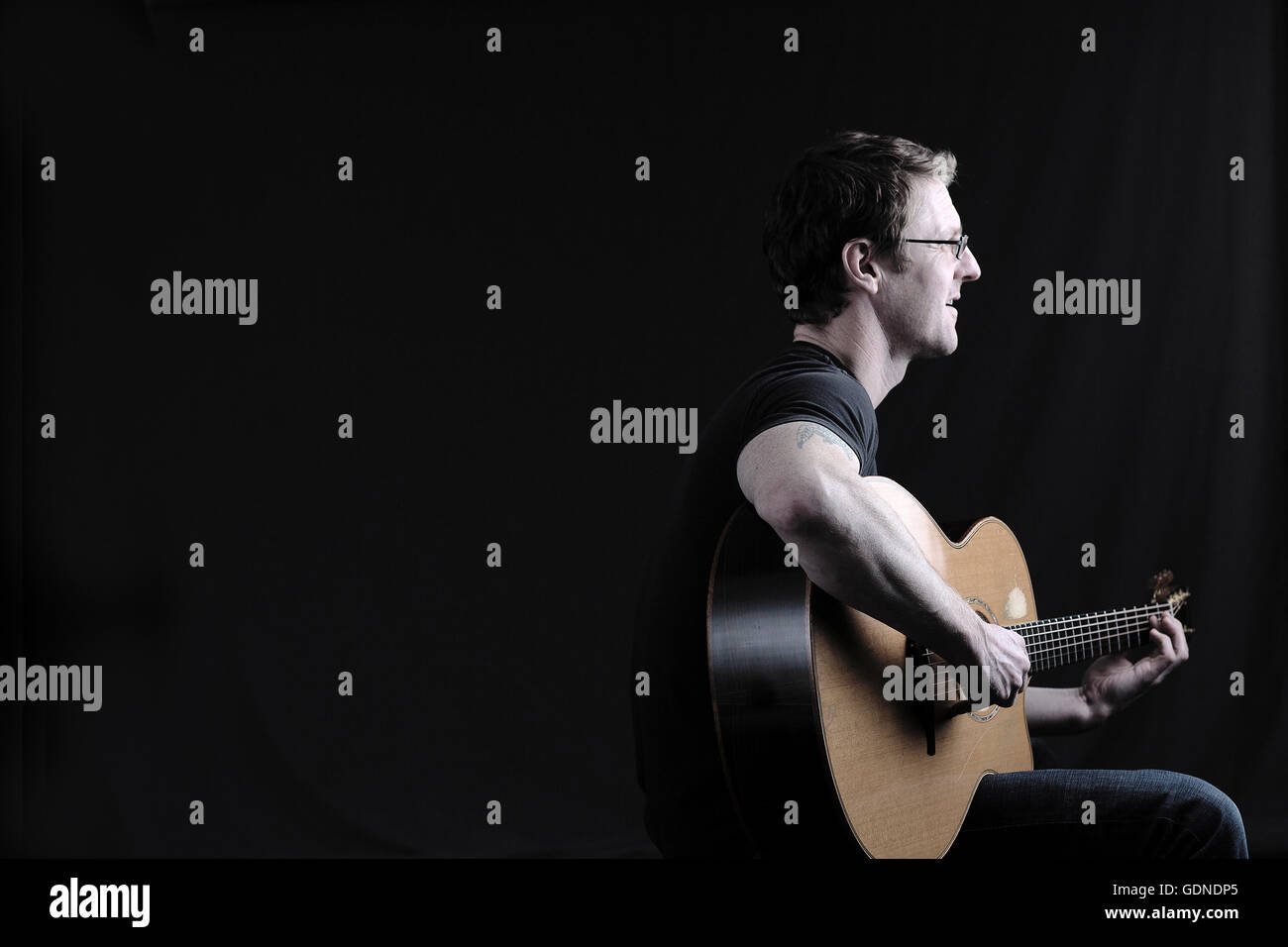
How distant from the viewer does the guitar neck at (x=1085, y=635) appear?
1689 millimetres

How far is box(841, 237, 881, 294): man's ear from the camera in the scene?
1.55m

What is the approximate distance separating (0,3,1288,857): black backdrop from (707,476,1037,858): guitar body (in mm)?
1592

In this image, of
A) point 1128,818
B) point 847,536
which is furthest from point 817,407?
point 1128,818

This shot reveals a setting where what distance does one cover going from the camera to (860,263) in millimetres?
1551

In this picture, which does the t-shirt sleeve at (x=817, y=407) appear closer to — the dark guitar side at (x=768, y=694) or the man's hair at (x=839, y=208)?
the dark guitar side at (x=768, y=694)

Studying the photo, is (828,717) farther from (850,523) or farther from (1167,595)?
(1167,595)

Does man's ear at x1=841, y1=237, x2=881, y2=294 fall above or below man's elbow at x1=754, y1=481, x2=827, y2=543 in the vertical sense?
above

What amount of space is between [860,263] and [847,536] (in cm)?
45

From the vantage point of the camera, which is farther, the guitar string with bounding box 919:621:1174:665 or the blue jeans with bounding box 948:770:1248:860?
the guitar string with bounding box 919:621:1174:665

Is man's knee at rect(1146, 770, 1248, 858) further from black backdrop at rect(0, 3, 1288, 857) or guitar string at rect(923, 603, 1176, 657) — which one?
black backdrop at rect(0, 3, 1288, 857)

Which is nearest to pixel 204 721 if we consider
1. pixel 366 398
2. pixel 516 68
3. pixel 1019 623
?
pixel 366 398

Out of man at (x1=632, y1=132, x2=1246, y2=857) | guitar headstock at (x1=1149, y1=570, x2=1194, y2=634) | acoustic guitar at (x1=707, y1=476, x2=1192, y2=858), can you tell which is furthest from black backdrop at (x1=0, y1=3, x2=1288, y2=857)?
acoustic guitar at (x1=707, y1=476, x2=1192, y2=858)

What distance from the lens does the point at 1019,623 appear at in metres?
1.72

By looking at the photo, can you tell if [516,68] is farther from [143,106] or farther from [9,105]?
[9,105]
